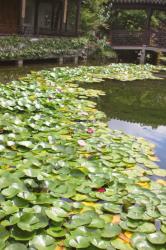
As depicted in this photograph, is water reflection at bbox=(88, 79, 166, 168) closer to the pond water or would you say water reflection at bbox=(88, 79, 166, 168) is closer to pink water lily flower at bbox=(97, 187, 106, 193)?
the pond water

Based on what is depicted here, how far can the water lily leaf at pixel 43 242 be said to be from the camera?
2.62m

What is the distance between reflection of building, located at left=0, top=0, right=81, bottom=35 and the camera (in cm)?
1686

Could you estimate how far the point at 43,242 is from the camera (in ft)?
8.77

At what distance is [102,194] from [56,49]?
12.7 m

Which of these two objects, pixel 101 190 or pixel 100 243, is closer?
pixel 100 243

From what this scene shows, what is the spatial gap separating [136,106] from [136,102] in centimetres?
50

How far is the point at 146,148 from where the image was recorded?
520 centimetres

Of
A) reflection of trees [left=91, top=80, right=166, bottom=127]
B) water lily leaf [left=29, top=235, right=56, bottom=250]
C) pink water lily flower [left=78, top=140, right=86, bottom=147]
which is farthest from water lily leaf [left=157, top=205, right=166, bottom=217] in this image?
reflection of trees [left=91, top=80, right=166, bottom=127]

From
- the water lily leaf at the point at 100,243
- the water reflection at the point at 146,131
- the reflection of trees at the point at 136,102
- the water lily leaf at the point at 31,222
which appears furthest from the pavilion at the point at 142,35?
the water lily leaf at the point at 100,243

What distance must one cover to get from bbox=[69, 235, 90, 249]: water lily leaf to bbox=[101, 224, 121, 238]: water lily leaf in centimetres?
17

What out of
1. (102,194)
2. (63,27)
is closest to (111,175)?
(102,194)

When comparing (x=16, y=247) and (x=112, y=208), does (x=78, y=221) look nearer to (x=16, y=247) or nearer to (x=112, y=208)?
(x=112, y=208)

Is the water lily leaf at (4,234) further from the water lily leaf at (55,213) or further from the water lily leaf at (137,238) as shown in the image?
the water lily leaf at (137,238)

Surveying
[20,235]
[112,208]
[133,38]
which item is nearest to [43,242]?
[20,235]
